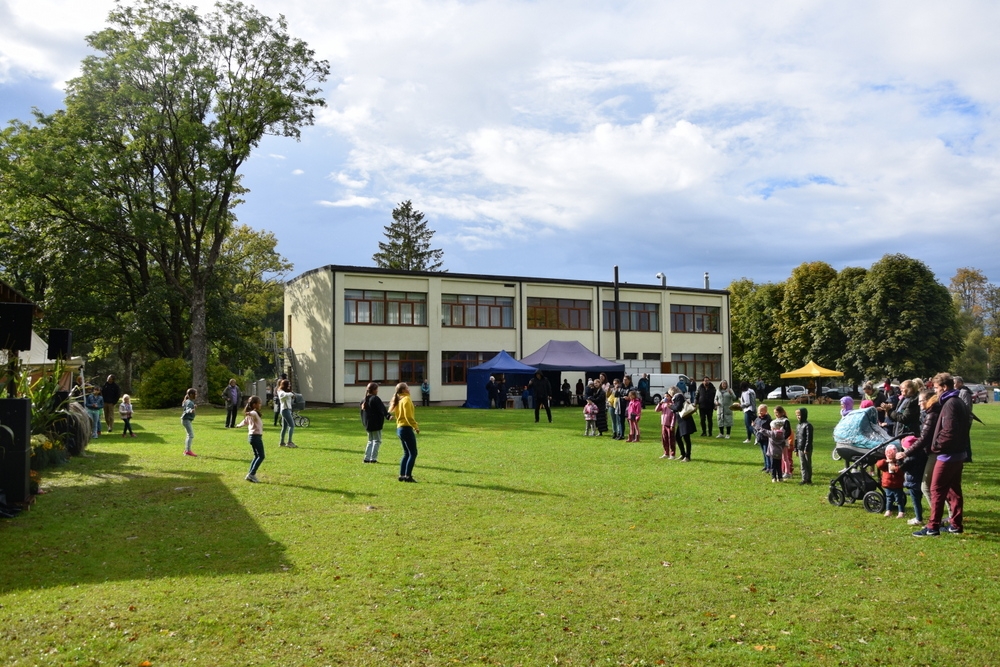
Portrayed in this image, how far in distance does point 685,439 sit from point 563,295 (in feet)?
103

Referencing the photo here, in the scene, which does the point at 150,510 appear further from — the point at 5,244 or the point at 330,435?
the point at 5,244

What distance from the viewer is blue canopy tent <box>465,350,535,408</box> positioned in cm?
3709

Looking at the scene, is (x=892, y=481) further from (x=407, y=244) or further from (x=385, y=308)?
(x=407, y=244)

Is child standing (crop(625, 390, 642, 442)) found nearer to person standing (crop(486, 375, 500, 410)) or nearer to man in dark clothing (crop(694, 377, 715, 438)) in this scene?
man in dark clothing (crop(694, 377, 715, 438))

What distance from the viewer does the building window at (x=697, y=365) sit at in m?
51.1

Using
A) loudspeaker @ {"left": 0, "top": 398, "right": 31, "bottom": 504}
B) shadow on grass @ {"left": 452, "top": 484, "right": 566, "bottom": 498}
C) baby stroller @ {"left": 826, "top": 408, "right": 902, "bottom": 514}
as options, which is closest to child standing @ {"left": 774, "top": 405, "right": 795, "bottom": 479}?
baby stroller @ {"left": 826, "top": 408, "right": 902, "bottom": 514}

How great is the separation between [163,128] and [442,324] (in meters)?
17.1

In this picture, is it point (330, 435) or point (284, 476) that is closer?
point (284, 476)

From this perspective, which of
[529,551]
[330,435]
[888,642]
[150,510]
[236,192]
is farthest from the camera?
[236,192]

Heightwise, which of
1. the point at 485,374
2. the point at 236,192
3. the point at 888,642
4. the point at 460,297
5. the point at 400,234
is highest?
the point at 400,234

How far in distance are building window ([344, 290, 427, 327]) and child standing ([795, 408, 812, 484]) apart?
31522mm

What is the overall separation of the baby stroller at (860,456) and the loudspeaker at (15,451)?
10.4 m

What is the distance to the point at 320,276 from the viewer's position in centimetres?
4175

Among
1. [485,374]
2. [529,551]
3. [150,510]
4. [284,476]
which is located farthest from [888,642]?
[485,374]
